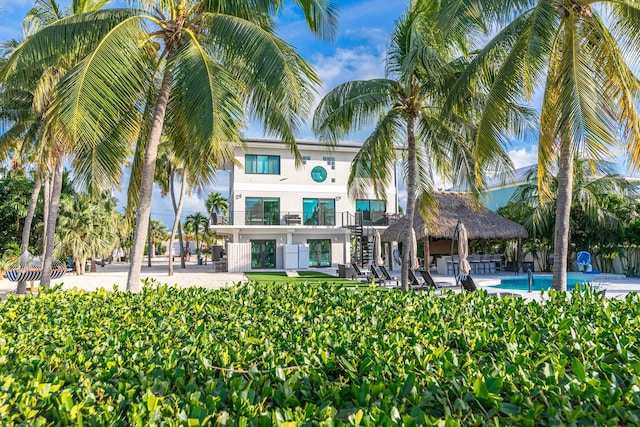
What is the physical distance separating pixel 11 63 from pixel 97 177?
2198mm

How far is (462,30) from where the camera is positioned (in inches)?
333

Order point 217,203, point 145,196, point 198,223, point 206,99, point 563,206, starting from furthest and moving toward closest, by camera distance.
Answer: point 198,223, point 217,203, point 563,206, point 145,196, point 206,99

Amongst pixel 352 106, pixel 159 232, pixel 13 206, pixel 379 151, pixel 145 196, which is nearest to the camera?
pixel 145 196

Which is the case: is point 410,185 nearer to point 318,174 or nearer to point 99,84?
point 99,84

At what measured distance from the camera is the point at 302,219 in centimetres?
2688

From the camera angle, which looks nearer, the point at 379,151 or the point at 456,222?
the point at 379,151

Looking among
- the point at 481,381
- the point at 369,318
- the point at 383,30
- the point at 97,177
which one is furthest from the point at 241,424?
the point at 383,30

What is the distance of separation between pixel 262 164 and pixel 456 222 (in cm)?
1263

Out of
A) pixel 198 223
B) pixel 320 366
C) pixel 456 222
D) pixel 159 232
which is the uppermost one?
pixel 198 223

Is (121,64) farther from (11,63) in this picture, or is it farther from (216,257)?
(216,257)

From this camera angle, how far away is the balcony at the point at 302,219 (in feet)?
84.0

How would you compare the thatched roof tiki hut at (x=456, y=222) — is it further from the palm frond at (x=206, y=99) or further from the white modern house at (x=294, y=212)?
the palm frond at (x=206, y=99)

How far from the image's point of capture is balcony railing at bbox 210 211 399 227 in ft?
84.0

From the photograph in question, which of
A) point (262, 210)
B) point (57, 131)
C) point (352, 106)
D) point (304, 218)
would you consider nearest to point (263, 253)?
point (262, 210)
